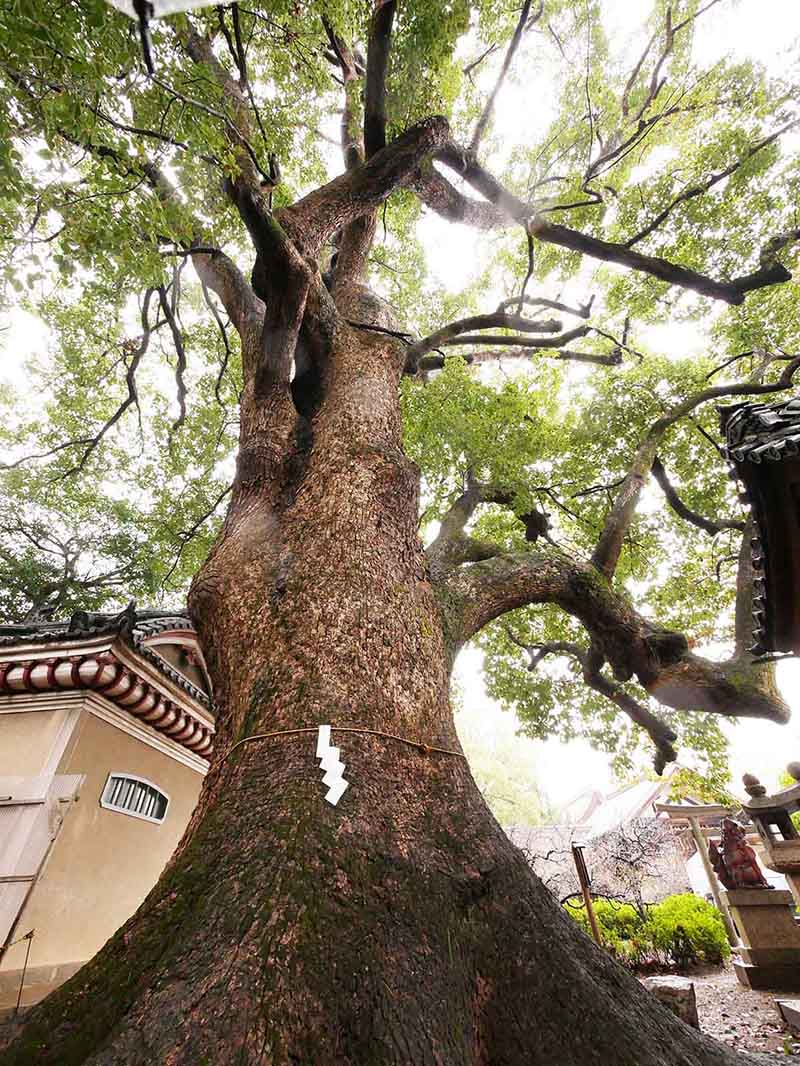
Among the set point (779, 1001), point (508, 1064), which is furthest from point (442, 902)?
point (779, 1001)

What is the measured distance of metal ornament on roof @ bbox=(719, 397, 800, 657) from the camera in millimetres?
2660

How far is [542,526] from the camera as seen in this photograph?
6645mm

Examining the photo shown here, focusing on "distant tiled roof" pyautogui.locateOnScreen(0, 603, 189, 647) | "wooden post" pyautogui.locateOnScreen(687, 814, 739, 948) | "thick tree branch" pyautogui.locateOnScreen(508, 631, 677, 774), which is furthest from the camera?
"wooden post" pyautogui.locateOnScreen(687, 814, 739, 948)

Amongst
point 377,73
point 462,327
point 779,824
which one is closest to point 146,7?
point 462,327

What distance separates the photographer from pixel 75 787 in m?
4.81

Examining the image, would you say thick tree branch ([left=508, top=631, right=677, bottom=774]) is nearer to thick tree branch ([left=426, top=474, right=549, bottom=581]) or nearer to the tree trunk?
thick tree branch ([left=426, top=474, right=549, bottom=581])

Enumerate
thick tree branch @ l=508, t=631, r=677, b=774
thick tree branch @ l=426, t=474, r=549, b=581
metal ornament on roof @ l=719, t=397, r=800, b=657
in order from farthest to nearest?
thick tree branch @ l=508, t=631, r=677, b=774
thick tree branch @ l=426, t=474, r=549, b=581
metal ornament on roof @ l=719, t=397, r=800, b=657

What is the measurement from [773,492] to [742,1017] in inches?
248

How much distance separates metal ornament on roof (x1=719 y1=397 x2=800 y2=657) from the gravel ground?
3.22 meters

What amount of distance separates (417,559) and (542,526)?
13.6 ft

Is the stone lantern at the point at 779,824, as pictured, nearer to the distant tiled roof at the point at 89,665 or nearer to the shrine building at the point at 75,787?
the shrine building at the point at 75,787

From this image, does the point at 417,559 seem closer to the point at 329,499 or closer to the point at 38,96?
the point at 329,499

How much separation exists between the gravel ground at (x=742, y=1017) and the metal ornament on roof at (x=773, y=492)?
10.6ft

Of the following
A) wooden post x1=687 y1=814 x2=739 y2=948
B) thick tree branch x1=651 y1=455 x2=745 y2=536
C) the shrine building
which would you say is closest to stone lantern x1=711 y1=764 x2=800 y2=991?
thick tree branch x1=651 y1=455 x2=745 y2=536
